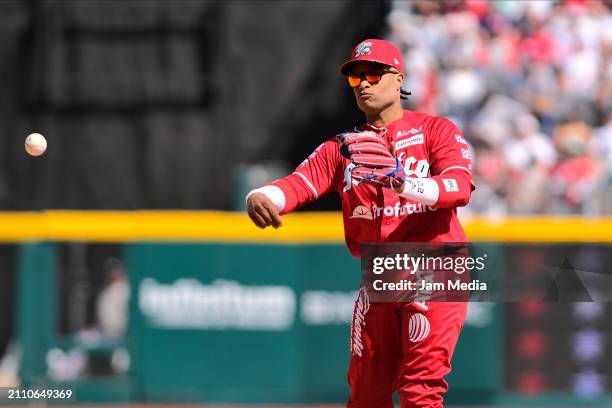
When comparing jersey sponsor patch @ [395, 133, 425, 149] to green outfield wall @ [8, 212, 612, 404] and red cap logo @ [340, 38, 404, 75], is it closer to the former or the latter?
red cap logo @ [340, 38, 404, 75]

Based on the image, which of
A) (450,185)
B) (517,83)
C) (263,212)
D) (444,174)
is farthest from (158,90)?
(450,185)

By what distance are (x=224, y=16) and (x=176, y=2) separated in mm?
544

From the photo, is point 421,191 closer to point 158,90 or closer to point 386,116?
point 386,116

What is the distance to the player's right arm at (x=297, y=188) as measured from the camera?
488cm

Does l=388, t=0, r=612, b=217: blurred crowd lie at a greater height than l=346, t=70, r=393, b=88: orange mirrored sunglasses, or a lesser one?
greater

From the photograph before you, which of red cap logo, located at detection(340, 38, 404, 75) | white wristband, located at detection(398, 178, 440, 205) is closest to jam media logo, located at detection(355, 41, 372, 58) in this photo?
red cap logo, located at detection(340, 38, 404, 75)

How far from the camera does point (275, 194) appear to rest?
5000mm

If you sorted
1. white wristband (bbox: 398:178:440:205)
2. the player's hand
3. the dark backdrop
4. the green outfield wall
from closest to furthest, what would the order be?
white wristband (bbox: 398:178:440:205), the player's hand, the green outfield wall, the dark backdrop

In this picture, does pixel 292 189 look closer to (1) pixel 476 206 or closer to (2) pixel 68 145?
(1) pixel 476 206

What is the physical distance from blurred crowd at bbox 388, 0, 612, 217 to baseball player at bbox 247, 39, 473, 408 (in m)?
5.50

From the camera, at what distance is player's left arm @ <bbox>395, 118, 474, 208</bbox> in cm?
471

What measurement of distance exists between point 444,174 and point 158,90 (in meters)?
8.32

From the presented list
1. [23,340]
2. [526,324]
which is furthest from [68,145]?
[526,324]

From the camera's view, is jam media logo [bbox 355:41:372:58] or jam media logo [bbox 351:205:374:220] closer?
jam media logo [bbox 355:41:372:58]
